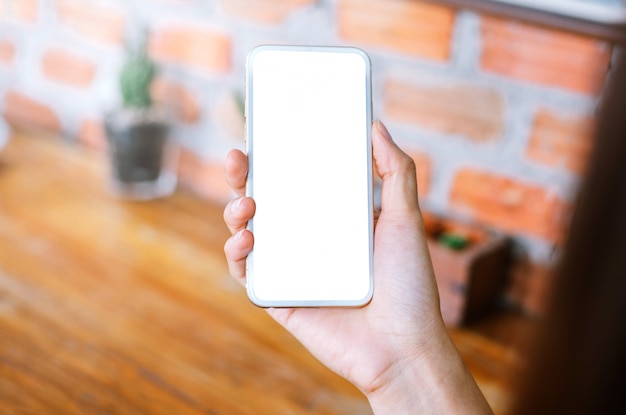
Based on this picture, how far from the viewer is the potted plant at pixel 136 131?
3.73 feet

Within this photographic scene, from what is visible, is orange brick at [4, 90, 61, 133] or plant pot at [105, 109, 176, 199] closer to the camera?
plant pot at [105, 109, 176, 199]

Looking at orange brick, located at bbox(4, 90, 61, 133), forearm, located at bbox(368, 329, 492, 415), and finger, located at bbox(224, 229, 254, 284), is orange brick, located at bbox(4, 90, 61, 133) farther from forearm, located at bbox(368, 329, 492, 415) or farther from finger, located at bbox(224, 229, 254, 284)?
forearm, located at bbox(368, 329, 492, 415)

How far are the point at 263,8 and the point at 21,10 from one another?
515mm

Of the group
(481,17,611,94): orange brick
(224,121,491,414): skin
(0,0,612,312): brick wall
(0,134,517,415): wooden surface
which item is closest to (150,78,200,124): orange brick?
(0,0,612,312): brick wall

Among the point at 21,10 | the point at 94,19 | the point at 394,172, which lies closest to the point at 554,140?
the point at 394,172

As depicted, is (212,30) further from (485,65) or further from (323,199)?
(323,199)

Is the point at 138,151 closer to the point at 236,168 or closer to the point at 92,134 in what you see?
the point at 92,134

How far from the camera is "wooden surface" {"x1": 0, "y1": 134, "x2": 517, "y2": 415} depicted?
0.78 metres

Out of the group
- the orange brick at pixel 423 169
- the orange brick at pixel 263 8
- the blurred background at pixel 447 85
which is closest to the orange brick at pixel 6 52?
the blurred background at pixel 447 85

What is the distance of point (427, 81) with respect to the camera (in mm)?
1002

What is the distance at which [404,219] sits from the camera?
2.09ft

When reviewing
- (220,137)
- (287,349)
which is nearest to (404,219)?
(287,349)

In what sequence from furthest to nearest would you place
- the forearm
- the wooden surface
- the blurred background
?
1. the blurred background
2. the wooden surface
3. the forearm

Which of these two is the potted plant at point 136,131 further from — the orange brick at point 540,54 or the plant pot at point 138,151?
the orange brick at point 540,54
